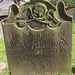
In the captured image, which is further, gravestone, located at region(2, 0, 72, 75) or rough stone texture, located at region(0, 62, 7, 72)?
rough stone texture, located at region(0, 62, 7, 72)

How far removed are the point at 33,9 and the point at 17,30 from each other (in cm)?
68

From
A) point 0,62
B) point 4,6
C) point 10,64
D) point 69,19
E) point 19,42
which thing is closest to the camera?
point 69,19

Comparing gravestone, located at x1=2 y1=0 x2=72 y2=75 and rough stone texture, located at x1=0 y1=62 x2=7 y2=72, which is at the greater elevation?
gravestone, located at x1=2 y1=0 x2=72 y2=75

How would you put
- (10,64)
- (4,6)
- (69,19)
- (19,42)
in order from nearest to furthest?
(69,19) → (19,42) → (10,64) → (4,6)

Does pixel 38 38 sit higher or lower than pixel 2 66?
higher

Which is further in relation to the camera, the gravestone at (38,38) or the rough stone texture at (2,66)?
the rough stone texture at (2,66)

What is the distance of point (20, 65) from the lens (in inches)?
134

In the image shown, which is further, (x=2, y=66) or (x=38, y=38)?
(x=2, y=66)

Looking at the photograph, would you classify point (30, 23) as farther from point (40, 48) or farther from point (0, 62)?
point (0, 62)

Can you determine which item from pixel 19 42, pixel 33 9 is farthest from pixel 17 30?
pixel 33 9

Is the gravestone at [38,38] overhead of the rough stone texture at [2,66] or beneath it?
overhead

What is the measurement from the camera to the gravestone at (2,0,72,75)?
9.87ft

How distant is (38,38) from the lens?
10.4 ft

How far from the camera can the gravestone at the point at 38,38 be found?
9.87ft
